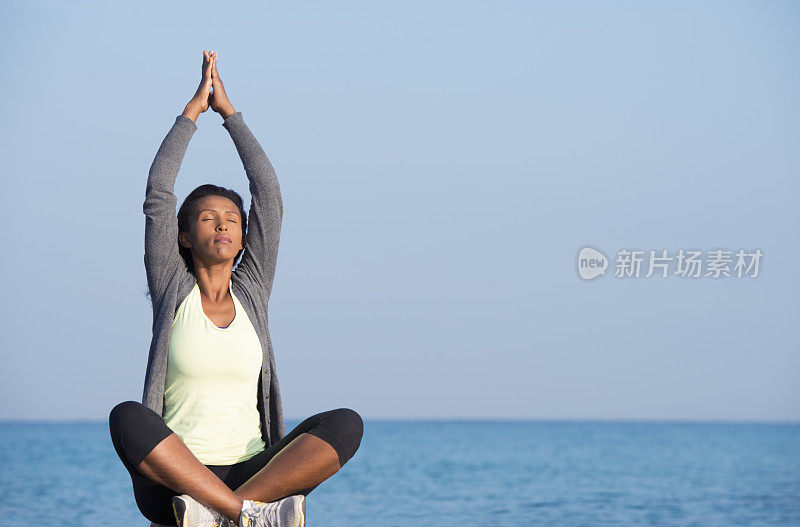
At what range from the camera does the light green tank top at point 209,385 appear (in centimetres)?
319

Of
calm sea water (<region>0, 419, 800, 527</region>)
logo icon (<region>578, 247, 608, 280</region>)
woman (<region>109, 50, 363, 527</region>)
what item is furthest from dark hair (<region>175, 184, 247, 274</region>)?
calm sea water (<region>0, 419, 800, 527</region>)

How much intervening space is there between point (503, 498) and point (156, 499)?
554 inches

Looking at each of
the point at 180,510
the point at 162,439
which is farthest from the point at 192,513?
the point at 162,439

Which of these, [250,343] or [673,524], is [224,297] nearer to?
[250,343]

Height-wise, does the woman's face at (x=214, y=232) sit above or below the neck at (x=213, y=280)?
above

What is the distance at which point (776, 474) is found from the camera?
22.5m

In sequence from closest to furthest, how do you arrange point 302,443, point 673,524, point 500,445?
point 302,443 < point 673,524 < point 500,445

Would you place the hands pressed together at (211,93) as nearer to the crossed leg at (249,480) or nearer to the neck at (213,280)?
the neck at (213,280)

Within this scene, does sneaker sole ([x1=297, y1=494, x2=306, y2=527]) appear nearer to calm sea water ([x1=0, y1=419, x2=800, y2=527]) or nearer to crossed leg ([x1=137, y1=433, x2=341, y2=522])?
crossed leg ([x1=137, y1=433, x2=341, y2=522])

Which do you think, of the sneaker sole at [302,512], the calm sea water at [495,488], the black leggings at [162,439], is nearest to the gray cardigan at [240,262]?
the black leggings at [162,439]

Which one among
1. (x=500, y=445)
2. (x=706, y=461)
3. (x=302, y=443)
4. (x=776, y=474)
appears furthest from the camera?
(x=500, y=445)

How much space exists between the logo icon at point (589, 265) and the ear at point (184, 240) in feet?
14.5

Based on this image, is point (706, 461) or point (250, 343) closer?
point (250, 343)

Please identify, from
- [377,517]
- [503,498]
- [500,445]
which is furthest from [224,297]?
[500,445]
